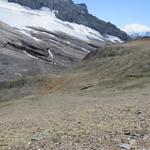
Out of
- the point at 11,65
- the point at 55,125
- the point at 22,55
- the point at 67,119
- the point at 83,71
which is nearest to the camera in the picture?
the point at 55,125

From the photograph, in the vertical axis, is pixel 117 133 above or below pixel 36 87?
above

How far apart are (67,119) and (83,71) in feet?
120

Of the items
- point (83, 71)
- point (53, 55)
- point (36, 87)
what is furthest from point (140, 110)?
point (53, 55)

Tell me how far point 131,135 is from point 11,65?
123319 mm

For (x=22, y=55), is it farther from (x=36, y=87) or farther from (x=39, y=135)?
(x=39, y=135)

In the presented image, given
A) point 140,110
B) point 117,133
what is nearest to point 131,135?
point 117,133

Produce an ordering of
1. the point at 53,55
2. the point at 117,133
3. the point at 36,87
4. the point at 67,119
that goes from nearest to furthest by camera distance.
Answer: the point at 117,133
the point at 67,119
the point at 36,87
the point at 53,55

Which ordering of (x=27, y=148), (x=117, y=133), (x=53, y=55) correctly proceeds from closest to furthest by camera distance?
(x=27, y=148)
(x=117, y=133)
(x=53, y=55)

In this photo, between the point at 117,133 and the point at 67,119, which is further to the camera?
the point at 67,119

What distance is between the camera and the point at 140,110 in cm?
A: 2097

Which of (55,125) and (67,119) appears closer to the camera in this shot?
(55,125)

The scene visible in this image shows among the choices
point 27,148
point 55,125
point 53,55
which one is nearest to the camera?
point 27,148

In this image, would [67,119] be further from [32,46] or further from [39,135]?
[32,46]

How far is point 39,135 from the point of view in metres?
16.8
